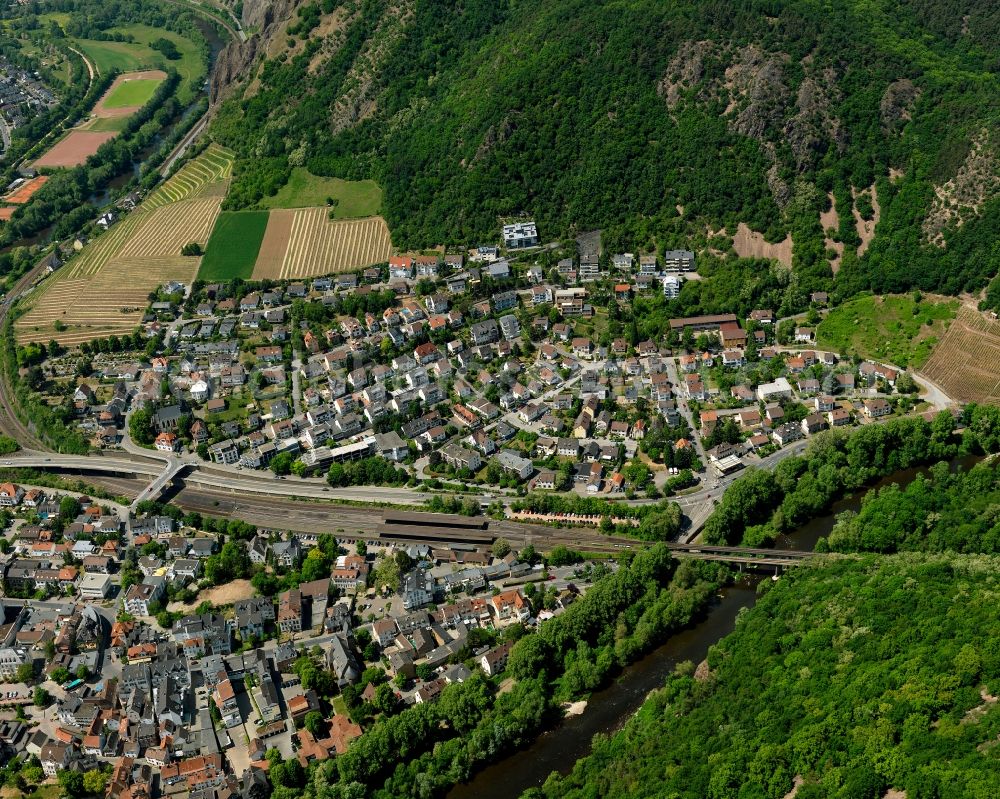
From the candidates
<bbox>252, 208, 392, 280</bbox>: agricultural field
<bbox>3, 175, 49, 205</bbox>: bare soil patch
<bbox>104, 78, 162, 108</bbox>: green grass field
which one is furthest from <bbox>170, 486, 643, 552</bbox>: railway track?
<bbox>104, 78, 162, 108</bbox>: green grass field

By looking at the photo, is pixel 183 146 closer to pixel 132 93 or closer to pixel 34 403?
pixel 132 93

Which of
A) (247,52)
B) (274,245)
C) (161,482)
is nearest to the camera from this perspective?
(161,482)

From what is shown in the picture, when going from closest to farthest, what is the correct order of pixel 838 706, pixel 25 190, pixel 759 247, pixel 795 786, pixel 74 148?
pixel 795 786, pixel 838 706, pixel 759 247, pixel 25 190, pixel 74 148

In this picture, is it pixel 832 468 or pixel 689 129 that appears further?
pixel 689 129

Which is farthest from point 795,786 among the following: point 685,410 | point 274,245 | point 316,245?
point 274,245

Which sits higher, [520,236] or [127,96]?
[520,236]

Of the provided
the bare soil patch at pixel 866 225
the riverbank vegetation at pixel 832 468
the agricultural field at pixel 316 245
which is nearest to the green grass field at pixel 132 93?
the agricultural field at pixel 316 245

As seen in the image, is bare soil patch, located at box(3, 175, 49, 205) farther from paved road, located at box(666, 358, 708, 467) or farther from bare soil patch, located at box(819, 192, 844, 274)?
bare soil patch, located at box(819, 192, 844, 274)
